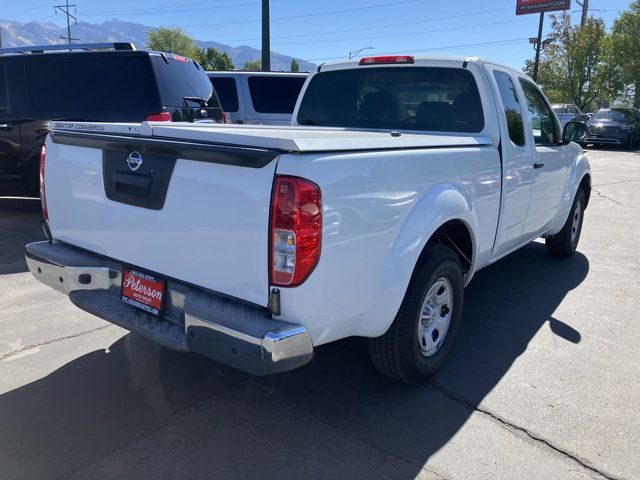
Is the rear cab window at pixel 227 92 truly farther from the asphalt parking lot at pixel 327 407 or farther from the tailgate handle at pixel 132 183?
the tailgate handle at pixel 132 183

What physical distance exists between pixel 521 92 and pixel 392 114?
1.14 m

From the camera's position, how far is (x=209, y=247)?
8.11 feet

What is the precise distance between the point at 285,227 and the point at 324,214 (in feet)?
0.58

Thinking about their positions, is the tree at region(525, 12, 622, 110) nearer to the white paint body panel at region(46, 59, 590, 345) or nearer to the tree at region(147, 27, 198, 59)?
the white paint body panel at region(46, 59, 590, 345)

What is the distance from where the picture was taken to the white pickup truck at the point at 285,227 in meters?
2.28

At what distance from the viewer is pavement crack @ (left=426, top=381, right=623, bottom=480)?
2611 millimetres

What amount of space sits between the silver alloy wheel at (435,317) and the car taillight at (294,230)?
1.11 meters

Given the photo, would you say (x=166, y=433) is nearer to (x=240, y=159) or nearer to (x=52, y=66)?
(x=240, y=159)

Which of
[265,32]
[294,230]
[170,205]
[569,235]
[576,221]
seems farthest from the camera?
[265,32]

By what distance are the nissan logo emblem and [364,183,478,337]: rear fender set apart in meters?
1.34

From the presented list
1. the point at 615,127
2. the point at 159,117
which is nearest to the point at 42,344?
the point at 159,117

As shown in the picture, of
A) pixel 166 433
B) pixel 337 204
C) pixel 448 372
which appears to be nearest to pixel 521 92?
pixel 448 372

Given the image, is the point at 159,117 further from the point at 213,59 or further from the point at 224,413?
the point at 213,59

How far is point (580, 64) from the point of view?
34.7 meters
